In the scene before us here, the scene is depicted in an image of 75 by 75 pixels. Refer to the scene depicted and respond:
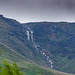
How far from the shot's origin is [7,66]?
28.4 meters

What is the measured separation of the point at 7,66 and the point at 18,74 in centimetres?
165

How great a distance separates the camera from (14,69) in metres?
29.0

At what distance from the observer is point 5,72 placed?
29109mm

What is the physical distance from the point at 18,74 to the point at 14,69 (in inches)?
47.5

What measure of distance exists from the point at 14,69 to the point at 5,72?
1.17m

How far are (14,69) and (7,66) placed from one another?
1032 mm

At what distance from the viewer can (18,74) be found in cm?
2800

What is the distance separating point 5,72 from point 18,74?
200 cm
